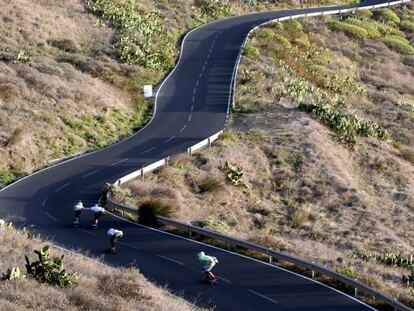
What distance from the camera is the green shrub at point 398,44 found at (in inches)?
2726

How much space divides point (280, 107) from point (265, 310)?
1103 inches

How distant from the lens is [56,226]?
83.6ft

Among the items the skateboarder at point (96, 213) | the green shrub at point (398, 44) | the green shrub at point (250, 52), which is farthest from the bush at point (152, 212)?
the green shrub at point (398, 44)

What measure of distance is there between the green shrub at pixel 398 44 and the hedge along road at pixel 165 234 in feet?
69.8

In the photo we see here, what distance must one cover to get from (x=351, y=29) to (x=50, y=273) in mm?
59927

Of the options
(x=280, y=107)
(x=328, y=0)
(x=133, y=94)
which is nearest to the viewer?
(x=280, y=107)

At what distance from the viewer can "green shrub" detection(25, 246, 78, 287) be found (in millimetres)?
16578

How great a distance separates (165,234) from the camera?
81.8 ft

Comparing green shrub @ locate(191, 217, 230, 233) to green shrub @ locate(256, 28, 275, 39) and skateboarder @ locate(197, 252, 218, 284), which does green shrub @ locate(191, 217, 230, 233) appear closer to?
skateboarder @ locate(197, 252, 218, 284)

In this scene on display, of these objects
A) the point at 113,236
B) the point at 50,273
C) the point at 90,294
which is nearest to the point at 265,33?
the point at 113,236

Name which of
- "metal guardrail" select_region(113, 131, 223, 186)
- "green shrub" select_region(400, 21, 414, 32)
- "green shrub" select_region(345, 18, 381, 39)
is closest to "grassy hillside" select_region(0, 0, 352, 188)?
"metal guardrail" select_region(113, 131, 223, 186)

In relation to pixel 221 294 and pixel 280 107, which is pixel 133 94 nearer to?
pixel 280 107

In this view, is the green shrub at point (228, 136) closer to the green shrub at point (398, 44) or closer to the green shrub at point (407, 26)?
the green shrub at point (398, 44)

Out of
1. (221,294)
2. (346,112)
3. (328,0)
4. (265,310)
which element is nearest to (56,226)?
(221,294)
